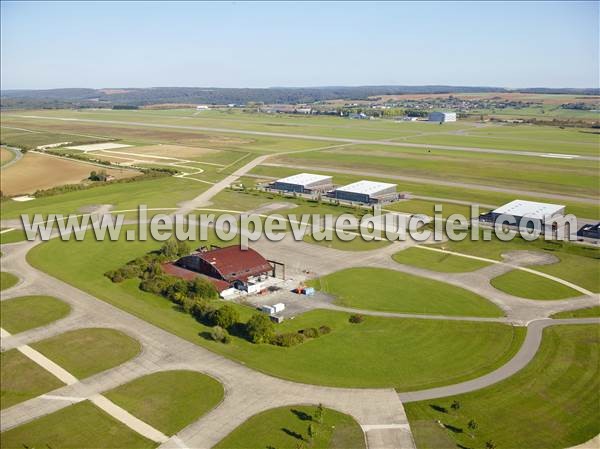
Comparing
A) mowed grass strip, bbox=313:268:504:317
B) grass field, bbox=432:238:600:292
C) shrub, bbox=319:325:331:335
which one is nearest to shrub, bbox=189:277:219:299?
mowed grass strip, bbox=313:268:504:317

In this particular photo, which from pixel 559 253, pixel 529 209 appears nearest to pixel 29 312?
pixel 559 253

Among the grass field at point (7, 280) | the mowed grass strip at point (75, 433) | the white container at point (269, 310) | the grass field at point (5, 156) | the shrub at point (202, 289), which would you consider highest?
the grass field at point (5, 156)

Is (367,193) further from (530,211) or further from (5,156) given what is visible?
(5,156)

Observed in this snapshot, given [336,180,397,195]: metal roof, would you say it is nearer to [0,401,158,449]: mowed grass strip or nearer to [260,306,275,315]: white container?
[260,306,275,315]: white container

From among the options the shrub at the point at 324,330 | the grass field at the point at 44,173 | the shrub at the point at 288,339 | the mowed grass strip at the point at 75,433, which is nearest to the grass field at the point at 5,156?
the grass field at the point at 44,173

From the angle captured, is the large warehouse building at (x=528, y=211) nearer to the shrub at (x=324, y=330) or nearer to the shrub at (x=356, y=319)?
the shrub at (x=356, y=319)
